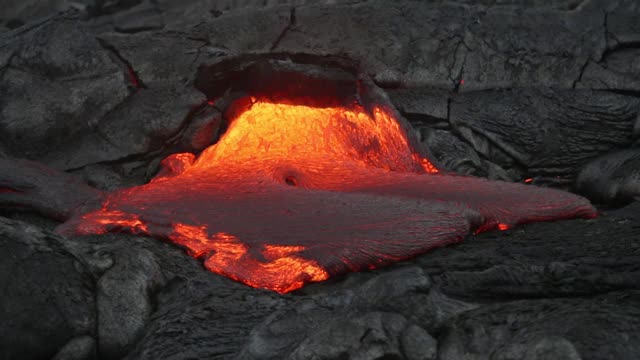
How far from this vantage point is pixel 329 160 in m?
3.03

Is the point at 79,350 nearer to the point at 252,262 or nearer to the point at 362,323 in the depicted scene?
the point at 252,262

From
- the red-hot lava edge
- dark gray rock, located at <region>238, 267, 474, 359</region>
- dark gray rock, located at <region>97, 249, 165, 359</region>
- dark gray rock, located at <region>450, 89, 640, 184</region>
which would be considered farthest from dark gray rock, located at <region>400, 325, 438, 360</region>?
dark gray rock, located at <region>450, 89, 640, 184</region>

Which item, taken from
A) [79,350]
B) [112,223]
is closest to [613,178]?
[112,223]

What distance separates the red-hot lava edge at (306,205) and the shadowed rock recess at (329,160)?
0.03 meters

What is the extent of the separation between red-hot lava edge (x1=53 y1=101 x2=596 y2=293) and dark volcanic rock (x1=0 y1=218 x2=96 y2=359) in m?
0.51

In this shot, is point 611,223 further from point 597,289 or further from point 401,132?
point 401,132

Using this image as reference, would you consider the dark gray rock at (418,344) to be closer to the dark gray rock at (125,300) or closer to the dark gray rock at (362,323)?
the dark gray rock at (362,323)

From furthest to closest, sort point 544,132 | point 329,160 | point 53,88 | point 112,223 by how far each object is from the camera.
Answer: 1. point 544,132
2. point 53,88
3. point 329,160
4. point 112,223

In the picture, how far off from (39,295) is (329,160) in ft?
5.28

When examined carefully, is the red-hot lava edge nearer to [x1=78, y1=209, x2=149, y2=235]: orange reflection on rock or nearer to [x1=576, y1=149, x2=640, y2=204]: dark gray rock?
[x1=78, y1=209, x2=149, y2=235]: orange reflection on rock

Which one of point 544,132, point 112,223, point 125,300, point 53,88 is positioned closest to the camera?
point 125,300

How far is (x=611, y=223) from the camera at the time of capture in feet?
8.04

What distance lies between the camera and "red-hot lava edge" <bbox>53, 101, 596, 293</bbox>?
221cm

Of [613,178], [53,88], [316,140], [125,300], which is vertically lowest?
[613,178]
